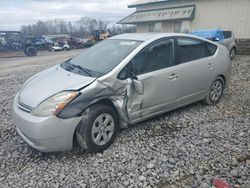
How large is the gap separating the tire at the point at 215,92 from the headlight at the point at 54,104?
9.90ft

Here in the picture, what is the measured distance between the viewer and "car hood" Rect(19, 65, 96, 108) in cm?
327

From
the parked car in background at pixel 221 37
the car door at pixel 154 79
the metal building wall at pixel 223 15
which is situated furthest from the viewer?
the metal building wall at pixel 223 15

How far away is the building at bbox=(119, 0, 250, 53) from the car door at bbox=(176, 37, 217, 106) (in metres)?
10.5

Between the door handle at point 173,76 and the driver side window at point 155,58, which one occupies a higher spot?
the driver side window at point 155,58

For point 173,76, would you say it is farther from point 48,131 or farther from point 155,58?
point 48,131

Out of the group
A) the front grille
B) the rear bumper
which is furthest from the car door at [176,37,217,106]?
the front grille

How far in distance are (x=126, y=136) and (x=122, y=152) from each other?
491 millimetres

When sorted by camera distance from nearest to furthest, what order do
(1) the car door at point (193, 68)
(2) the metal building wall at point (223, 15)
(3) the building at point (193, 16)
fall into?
(1) the car door at point (193, 68), (2) the metal building wall at point (223, 15), (3) the building at point (193, 16)

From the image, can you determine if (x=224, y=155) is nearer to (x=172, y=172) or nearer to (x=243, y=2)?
(x=172, y=172)

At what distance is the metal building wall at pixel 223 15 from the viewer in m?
16.2

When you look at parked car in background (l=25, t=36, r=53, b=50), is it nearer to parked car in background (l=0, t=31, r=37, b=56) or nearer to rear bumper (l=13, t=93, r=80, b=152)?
parked car in background (l=0, t=31, r=37, b=56)

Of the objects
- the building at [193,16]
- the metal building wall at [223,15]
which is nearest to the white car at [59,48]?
the building at [193,16]

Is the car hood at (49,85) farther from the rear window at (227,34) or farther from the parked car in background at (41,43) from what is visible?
the parked car in background at (41,43)

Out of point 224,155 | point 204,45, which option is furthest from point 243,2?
point 224,155
